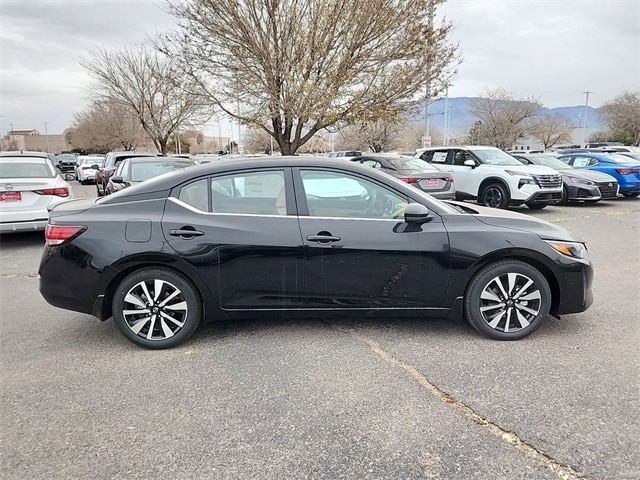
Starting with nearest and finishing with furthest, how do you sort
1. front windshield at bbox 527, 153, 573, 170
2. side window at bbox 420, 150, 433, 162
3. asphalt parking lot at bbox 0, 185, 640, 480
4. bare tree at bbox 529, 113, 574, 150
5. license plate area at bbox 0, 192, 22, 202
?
asphalt parking lot at bbox 0, 185, 640, 480
license plate area at bbox 0, 192, 22, 202
side window at bbox 420, 150, 433, 162
front windshield at bbox 527, 153, 573, 170
bare tree at bbox 529, 113, 574, 150

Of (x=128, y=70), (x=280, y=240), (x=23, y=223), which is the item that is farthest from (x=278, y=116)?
(x=128, y=70)

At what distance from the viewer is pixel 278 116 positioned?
45.8 ft

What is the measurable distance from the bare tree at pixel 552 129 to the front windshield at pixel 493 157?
3739 centimetres

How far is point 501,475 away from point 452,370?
3.41 feet

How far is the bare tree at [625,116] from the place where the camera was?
134ft

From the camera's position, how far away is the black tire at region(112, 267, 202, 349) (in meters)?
3.53

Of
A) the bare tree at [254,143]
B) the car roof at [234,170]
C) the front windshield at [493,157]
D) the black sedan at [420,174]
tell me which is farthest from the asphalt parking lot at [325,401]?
the bare tree at [254,143]

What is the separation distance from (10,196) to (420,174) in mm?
7715

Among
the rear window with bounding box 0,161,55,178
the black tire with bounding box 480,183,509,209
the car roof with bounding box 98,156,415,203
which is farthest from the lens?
the black tire with bounding box 480,183,509,209

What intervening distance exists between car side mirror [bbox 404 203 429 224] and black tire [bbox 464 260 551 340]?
0.67 meters

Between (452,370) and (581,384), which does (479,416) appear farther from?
(581,384)

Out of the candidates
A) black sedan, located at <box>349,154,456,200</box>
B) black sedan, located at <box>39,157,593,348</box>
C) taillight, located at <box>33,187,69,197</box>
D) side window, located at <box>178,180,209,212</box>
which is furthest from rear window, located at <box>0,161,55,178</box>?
black sedan, located at <box>349,154,456,200</box>

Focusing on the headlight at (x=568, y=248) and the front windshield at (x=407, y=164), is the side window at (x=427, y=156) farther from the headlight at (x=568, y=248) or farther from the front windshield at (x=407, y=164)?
the headlight at (x=568, y=248)

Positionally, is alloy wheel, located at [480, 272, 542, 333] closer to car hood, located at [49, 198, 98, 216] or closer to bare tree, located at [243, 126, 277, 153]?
car hood, located at [49, 198, 98, 216]
